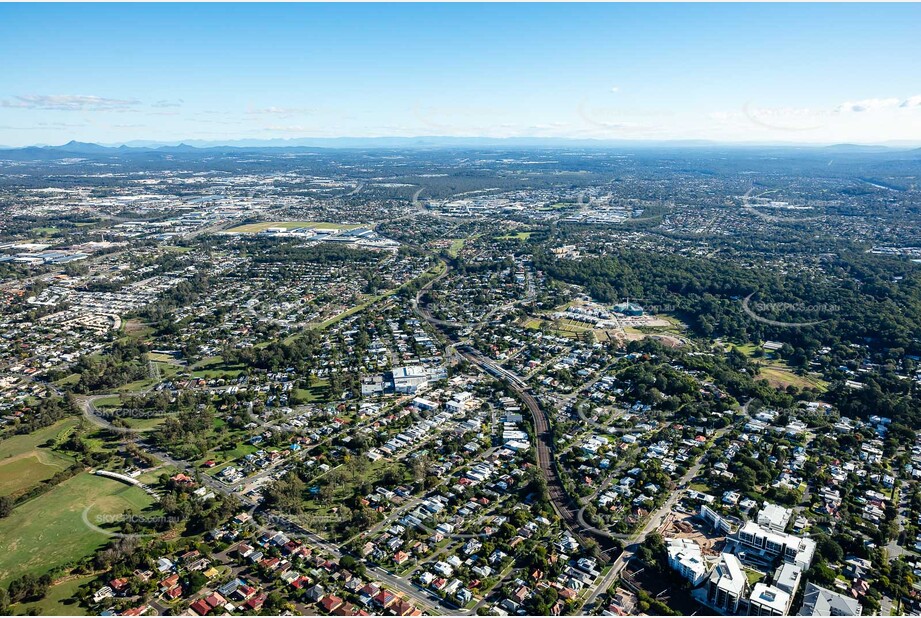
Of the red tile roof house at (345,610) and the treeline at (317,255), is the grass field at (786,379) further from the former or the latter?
the treeline at (317,255)

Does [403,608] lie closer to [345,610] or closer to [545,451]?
[345,610]

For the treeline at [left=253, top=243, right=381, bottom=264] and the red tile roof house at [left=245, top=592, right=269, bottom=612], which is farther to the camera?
the treeline at [left=253, top=243, right=381, bottom=264]

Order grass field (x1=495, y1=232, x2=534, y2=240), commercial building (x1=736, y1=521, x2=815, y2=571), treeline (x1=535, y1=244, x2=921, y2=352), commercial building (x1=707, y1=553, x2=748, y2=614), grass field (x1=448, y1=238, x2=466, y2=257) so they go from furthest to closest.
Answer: grass field (x1=495, y1=232, x2=534, y2=240) → grass field (x1=448, y1=238, x2=466, y2=257) → treeline (x1=535, y1=244, x2=921, y2=352) → commercial building (x1=736, y1=521, x2=815, y2=571) → commercial building (x1=707, y1=553, x2=748, y2=614)

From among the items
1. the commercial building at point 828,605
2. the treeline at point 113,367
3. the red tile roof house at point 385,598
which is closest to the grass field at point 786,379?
the commercial building at point 828,605

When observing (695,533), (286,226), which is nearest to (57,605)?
(695,533)

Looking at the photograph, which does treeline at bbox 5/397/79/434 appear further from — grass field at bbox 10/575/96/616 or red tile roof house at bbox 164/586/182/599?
red tile roof house at bbox 164/586/182/599

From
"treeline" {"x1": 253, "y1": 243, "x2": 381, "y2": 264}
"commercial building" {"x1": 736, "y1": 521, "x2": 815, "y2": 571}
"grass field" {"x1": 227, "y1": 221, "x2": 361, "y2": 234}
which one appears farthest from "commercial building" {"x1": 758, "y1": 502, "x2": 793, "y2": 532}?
"grass field" {"x1": 227, "y1": 221, "x2": 361, "y2": 234}

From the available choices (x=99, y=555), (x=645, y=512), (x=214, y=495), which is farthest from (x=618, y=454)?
(x=99, y=555)

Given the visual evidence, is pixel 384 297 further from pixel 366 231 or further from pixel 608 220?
pixel 608 220
